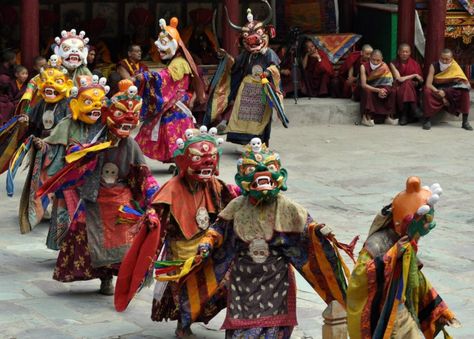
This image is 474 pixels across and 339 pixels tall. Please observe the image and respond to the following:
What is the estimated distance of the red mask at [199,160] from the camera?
8.93 metres

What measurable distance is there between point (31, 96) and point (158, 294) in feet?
14.3

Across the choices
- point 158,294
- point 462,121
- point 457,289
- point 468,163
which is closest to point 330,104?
point 462,121

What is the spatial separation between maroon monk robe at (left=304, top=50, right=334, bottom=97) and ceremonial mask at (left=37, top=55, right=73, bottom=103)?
6737 millimetres

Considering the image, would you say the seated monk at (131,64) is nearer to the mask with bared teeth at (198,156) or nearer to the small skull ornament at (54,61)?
the small skull ornament at (54,61)

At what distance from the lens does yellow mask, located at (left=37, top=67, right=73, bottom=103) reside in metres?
12.3

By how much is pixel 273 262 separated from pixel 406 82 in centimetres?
965

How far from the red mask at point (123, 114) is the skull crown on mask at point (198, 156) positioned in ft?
3.26

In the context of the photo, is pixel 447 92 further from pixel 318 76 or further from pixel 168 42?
pixel 168 42

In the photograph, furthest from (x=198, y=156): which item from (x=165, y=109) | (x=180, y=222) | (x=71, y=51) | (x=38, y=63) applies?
(x=38, y=63)

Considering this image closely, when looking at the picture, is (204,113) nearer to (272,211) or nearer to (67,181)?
(67,181)

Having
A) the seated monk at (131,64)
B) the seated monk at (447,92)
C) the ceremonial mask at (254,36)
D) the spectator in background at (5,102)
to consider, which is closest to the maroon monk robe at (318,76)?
the seated monk at (447,92)

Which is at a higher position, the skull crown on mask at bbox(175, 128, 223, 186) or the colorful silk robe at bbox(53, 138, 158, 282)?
the skull crown on mask at bbox(175, 128, 223, 186)

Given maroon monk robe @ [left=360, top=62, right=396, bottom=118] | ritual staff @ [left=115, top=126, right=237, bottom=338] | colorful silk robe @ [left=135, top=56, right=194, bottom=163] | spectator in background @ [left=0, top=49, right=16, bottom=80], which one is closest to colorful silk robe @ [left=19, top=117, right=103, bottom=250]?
ritual staff @ [left=115, top=126, right=237, bottom=338]

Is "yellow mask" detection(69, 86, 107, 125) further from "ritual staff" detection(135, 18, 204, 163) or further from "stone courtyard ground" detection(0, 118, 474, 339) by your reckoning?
"ritual staff" detection(135, 18, 204, 163)
